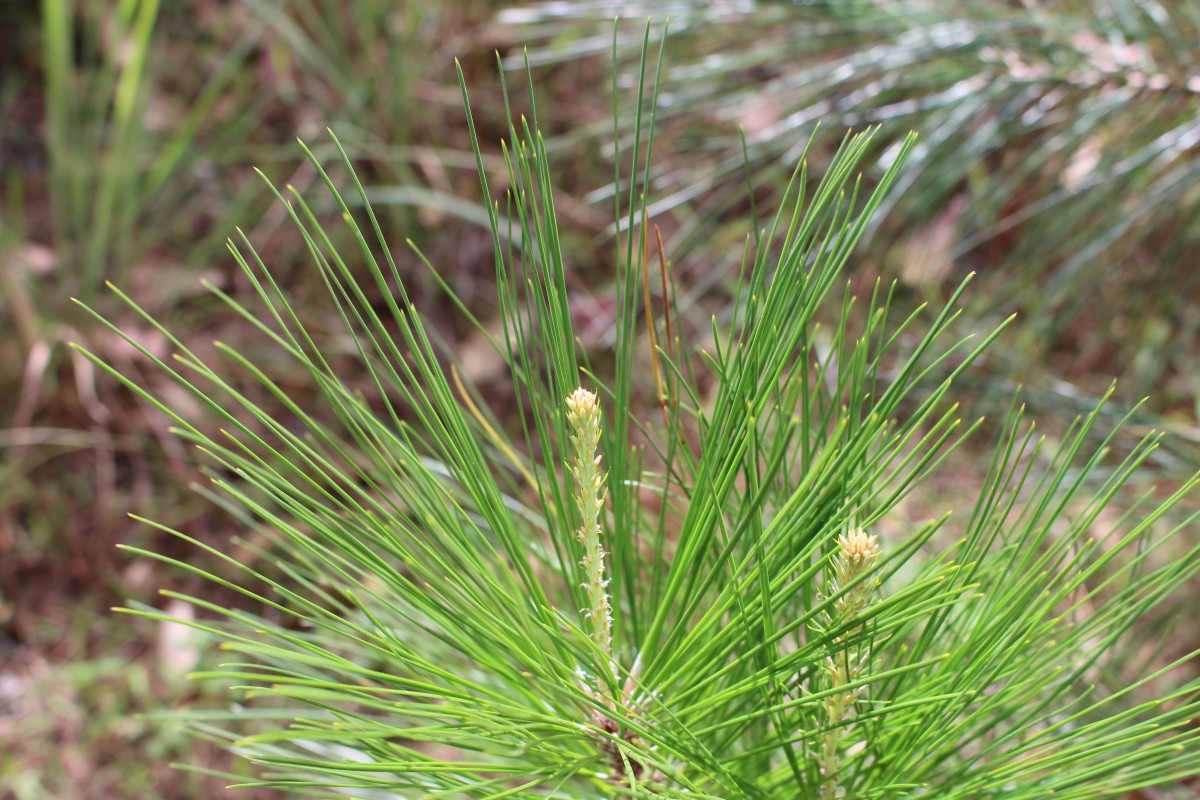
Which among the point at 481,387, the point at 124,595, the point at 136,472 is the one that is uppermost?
the point at 481,387

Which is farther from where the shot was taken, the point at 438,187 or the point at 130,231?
the point at 438,187

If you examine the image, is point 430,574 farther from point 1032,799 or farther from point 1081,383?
point 1081,383

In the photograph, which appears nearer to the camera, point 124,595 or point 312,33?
point 124,595

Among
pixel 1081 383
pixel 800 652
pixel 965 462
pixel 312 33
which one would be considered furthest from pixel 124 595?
pixel 1081 383

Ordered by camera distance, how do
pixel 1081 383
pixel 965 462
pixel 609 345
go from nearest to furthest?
pixel 965 462, pixel 1081 383, pixel 609 345

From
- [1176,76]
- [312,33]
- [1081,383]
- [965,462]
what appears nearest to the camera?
[1176,76]

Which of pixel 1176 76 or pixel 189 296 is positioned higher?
pixel 189 296

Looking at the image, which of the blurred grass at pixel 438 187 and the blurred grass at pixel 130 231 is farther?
the blurred grass at pixel 130 231

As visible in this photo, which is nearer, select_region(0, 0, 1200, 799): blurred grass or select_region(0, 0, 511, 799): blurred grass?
select_region(0, 0, 1200, 799): blurred grass
